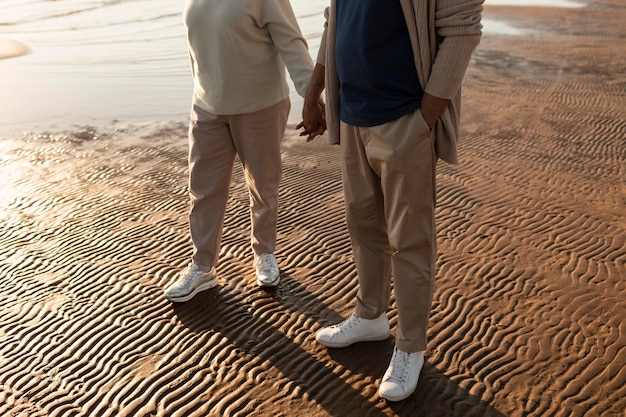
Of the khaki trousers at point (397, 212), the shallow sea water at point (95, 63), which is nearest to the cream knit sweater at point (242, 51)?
the khaki trousers at point (397, 212)

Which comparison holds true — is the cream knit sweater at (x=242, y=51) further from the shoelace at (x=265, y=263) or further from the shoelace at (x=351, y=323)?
the shoelace at (x=351, y=323)

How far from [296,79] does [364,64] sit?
38.3 inches

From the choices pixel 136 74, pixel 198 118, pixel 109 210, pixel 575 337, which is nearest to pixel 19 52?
pixel 136 74

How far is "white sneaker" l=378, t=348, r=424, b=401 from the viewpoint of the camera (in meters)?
3.17

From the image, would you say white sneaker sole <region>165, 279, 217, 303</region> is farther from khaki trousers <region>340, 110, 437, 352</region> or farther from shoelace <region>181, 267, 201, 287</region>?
khaki trousers <region>340, 110, 437, 352</region>

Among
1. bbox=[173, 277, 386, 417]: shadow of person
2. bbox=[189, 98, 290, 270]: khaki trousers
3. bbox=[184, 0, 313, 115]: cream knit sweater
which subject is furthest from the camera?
bbox=[189, 98, 290, 270]: khaki trousers

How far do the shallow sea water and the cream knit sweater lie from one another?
4804 millimetres

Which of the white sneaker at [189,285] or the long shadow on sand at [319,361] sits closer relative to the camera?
the long shadow on sand at [319,361]

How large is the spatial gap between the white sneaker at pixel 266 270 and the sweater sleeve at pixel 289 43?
1.28 m

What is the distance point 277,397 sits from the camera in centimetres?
329

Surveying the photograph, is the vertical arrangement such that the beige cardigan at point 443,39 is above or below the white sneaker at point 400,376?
above

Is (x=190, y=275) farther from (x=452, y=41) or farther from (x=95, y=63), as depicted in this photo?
(x=95, y=63)

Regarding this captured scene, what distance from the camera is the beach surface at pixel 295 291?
3.30 m

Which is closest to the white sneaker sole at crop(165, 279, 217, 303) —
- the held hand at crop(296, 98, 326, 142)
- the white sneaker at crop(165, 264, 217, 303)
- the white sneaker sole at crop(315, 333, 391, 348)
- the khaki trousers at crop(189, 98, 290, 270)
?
the white sneaker at crop(165, 264, 217, 303)
